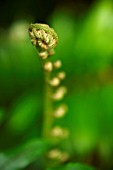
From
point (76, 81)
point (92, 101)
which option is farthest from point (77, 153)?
point (76, 81)

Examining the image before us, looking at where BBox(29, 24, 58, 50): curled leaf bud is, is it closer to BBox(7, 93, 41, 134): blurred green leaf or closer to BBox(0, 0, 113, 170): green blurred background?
BBox(0, 0, 113, 170): green blurred background

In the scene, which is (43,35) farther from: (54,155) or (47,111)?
(54,155)

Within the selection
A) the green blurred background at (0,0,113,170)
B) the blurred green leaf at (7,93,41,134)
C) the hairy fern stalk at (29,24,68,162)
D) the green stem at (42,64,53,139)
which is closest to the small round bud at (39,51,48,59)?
the hairy fern stalk at (29,24,68,162)

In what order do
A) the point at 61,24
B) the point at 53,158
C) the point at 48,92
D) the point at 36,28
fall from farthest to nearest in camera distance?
1. the point at 61,24
2. the point at 53,158
3. the point at 48,92
4. the point at 36,28

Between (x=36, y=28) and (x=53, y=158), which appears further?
(x=53, y=158)

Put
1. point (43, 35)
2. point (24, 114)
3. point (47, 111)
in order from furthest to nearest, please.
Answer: point (24, 114) → point (47, 111) → point (43, 35)

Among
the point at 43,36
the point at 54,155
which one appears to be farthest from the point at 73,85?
the point at 43,36

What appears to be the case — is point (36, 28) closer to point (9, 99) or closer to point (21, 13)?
point (9, 99)
